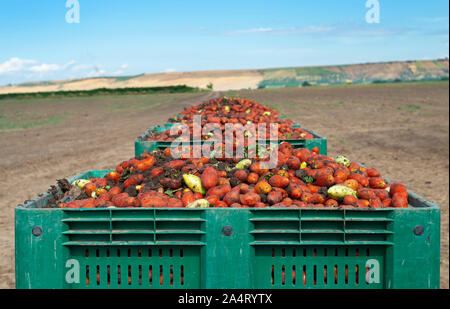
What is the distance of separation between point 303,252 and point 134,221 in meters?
1.09

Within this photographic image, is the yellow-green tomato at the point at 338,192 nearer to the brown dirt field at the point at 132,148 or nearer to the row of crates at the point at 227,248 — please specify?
the row of crates at the point at 227,248

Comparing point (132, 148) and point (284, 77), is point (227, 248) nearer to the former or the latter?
point (132, 148)

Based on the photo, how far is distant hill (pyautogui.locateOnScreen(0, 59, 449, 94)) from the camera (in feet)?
367

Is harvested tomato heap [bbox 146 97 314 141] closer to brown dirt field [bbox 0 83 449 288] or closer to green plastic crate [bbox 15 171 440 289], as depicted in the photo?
brown dirt field [bbox 0 83 449 288]

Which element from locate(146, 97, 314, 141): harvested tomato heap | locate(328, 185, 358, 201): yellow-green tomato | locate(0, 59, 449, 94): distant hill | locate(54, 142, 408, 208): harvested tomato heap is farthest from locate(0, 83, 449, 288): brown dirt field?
locate(0, 59, 449, 94): distant hill

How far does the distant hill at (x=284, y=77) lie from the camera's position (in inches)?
4407

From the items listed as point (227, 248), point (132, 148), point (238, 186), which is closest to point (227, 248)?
point (227, 248)

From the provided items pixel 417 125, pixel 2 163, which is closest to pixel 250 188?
pixel 2 163

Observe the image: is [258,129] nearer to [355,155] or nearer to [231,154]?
[231,154]

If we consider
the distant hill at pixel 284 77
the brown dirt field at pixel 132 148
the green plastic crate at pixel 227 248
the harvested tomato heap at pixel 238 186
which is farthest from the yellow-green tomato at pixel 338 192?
the distant hill at pixel 284 77

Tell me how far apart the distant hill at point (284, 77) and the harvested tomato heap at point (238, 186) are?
99.3 meters

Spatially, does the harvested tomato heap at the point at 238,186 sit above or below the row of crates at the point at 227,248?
above

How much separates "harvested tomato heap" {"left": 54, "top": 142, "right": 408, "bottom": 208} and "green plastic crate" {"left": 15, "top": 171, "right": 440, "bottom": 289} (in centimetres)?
35

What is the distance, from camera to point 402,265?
268 centimetres
